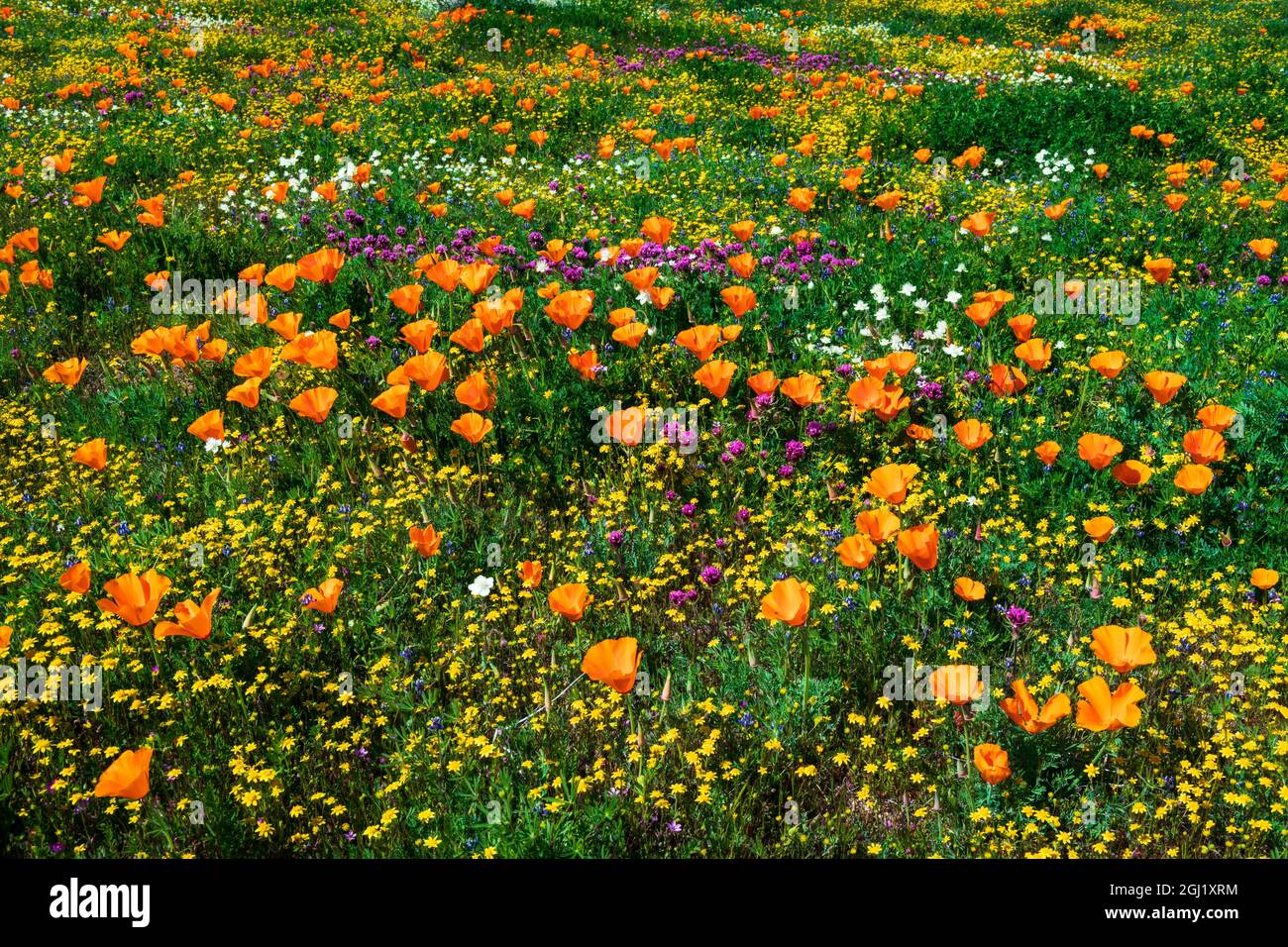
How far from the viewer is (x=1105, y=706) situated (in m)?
2.64

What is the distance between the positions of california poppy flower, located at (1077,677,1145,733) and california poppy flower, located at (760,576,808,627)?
2.86 ft

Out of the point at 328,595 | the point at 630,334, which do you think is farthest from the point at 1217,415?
the point at 328,595

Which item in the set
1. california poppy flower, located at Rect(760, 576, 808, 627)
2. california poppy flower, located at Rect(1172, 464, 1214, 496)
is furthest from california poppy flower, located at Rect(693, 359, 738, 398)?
california poppy flower, located at Rect(1172, 464, 1214, 496)

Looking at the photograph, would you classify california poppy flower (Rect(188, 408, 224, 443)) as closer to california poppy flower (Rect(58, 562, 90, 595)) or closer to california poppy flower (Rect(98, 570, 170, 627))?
california poppy flower (Rect(58, 562, 90, 595))

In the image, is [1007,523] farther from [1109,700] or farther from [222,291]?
[222,291]

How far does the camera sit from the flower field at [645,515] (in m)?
3.03

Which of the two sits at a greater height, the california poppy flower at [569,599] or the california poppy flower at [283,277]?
the california poppy flower at [283,277]

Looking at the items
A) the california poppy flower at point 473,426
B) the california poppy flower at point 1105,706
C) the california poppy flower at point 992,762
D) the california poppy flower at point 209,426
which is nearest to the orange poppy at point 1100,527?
the california poppy flower at point 1105,706

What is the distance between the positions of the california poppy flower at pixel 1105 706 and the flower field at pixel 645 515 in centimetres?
1

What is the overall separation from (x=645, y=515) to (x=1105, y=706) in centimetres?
228

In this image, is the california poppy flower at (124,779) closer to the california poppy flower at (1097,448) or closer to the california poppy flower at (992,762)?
the california poppy flower at (992,762)

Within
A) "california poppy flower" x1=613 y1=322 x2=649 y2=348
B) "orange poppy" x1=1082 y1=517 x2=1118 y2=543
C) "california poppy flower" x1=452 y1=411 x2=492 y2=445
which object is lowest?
"orange poppy" x1=1082 y1=517 x2=1118 y2=543

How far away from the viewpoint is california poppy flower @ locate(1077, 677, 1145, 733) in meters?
2.59
